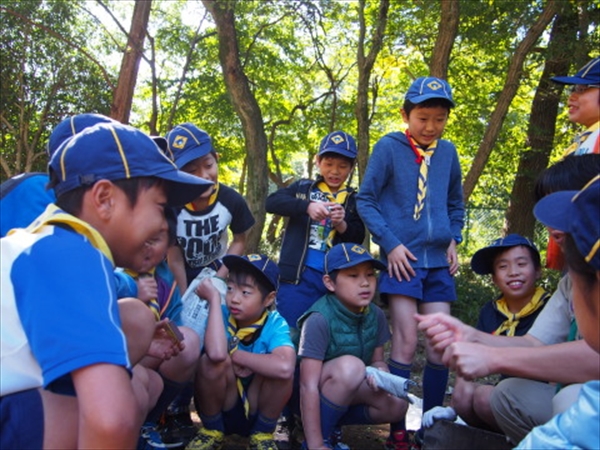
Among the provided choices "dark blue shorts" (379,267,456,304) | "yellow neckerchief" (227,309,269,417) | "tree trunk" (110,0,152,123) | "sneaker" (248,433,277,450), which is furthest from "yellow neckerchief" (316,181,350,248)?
"tree trunk" (110,0,152,123)

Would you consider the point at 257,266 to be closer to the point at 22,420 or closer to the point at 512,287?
the point at 512,287

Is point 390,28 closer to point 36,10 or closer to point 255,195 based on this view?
point 255,195

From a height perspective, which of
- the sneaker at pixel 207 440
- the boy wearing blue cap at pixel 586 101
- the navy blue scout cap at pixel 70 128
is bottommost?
the sneaker at pixel 207 440

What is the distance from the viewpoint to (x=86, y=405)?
4.95ft

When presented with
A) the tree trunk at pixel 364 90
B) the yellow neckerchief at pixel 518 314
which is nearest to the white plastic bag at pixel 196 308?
the yellow neckerchief at pixel 518 314

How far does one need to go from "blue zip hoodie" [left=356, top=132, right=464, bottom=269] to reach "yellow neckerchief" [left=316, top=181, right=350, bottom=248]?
41cm

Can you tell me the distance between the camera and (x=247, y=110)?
968cm

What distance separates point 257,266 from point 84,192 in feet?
5.96

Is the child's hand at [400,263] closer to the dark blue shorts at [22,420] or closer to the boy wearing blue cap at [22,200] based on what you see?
the boy wearing blue cap at [22,200]

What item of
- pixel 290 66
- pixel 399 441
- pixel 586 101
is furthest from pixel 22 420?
pixel 290 66

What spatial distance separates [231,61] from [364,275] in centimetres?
678

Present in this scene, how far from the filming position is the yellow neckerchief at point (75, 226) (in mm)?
1716

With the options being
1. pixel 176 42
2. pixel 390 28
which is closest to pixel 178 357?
pixel 390 28

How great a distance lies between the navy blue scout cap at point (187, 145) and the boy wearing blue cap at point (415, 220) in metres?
0.97
